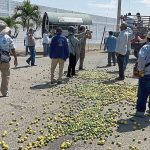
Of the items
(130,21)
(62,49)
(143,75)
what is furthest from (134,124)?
(130,21)

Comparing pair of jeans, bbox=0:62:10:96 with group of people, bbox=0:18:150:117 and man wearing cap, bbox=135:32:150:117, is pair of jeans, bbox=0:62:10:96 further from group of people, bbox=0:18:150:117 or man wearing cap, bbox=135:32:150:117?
man wearing cap, bbox=135:32:150:117

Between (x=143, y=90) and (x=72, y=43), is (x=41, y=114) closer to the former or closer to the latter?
(x=143, y=90)

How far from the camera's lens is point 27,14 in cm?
3183

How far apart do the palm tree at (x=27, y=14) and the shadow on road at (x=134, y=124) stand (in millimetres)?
23432

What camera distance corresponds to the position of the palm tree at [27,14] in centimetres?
3169

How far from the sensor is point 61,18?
31672mm

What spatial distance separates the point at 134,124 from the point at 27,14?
79.2 ft

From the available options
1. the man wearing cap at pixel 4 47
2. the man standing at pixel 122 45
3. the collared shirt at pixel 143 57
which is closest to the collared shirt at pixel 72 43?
the man standing at pixel 122 45

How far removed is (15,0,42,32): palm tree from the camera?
31.7 meters

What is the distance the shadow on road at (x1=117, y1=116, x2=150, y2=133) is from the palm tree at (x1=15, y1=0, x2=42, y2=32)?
76.9 ft

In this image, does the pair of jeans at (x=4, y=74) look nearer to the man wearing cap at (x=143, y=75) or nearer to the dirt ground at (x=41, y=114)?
the dirt ground at (x=41, y=114)

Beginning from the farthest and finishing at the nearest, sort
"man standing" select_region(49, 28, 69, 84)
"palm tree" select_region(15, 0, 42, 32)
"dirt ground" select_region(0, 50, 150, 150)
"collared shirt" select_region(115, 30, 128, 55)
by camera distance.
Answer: "palm tree" select_region(15, 0, 42, 32) → "collared shirt" select_region(115, 30, 128, 55) → "man standing" select_region(49, 28, 69, 84) → "dirt ground" select_region(0, 50, 150, 150)

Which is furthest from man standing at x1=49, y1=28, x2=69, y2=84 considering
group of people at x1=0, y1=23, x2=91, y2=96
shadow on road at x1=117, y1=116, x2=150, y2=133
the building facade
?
the building facade

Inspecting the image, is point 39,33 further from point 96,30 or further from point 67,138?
point 67,138
